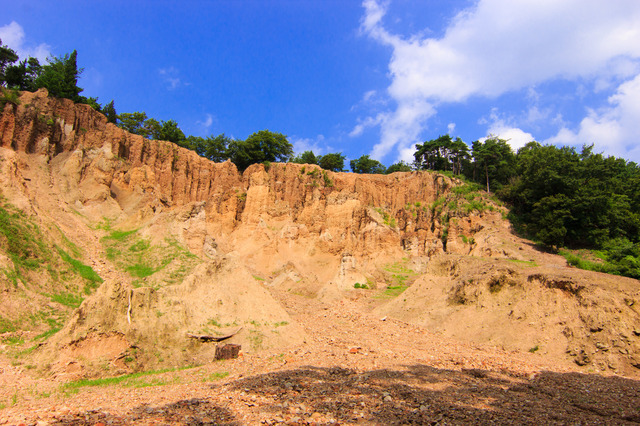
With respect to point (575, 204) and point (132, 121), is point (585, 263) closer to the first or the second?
point (575, 204)

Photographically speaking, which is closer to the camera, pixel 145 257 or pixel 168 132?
pixel 145 257

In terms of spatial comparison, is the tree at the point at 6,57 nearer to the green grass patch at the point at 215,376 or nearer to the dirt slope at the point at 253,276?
the dirt slope at the point at 253,276

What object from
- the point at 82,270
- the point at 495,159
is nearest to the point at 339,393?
the point at 82,270

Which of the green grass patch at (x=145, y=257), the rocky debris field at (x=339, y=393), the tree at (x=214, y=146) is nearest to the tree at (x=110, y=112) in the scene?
the tree at (x=214, y=146)

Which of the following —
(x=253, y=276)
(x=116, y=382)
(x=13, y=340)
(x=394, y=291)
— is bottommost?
(x=116, y=382)

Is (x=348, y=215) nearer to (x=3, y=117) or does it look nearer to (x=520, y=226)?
A: (x=520, y=226)

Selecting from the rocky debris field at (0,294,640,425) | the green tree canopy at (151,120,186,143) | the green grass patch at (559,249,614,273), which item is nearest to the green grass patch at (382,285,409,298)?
the green grass patch at (559,249,614,273)

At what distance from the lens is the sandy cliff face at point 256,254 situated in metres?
14.8

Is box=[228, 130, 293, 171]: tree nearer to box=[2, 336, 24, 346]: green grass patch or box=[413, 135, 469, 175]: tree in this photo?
box=[413, 135, 469, 175]: tree

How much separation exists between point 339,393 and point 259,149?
44.6m

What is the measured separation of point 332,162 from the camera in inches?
2375

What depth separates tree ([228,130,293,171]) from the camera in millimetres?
51062

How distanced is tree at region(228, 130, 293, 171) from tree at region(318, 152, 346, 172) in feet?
27.5

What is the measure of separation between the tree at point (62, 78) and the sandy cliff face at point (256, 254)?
229 centimetres
